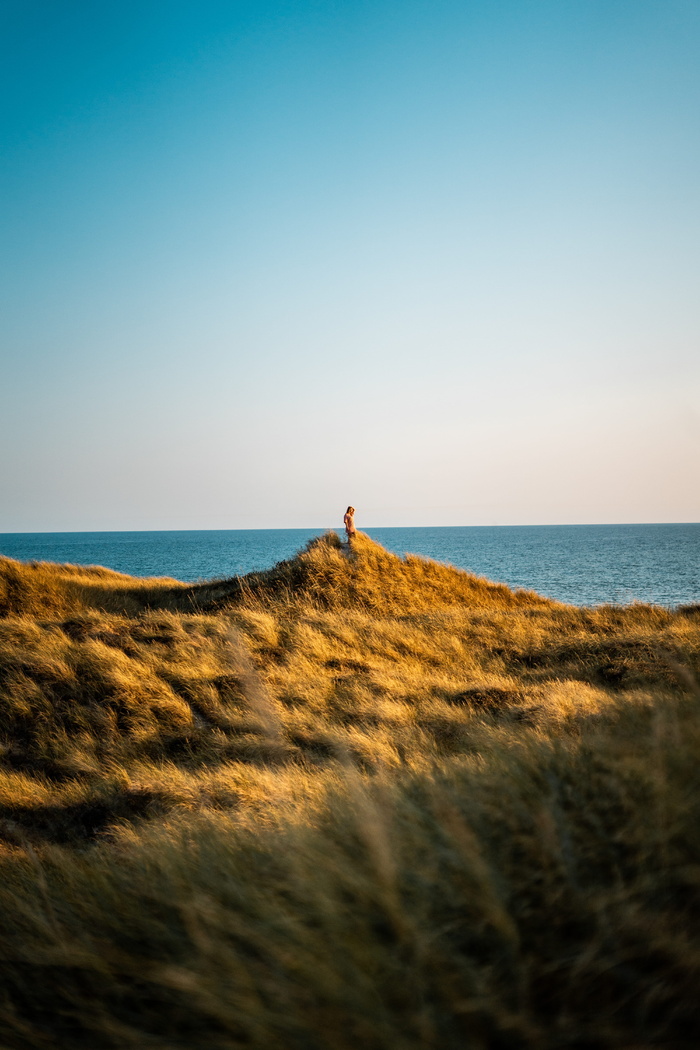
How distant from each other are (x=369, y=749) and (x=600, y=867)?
224 inches

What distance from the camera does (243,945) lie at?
241cm

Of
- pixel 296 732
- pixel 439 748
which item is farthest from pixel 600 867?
pixel 296 732

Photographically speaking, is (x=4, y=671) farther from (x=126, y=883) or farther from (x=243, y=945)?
(x=243, y=945)

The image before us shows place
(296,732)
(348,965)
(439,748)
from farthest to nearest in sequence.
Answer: (296,732) → (439,748) → (348,965)

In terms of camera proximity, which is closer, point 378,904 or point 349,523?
point 378,904

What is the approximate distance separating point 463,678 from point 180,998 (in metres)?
10.4

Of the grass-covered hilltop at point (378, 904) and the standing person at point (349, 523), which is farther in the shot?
the standing person at point (349, 523)

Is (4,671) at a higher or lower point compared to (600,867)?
lower

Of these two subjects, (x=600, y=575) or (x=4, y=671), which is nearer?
(x=4, y=671)

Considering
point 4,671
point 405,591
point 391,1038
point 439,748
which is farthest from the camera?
point 405,591

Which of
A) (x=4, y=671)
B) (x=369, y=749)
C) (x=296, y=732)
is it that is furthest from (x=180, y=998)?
(x=4, y=671)

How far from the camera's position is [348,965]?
2.08m

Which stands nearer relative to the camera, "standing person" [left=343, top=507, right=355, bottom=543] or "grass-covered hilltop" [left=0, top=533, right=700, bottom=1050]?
"grass-covered hilltop" [left=0, top=533, right=700, bottom=1050]

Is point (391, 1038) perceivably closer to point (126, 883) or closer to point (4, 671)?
point (126, 883)
